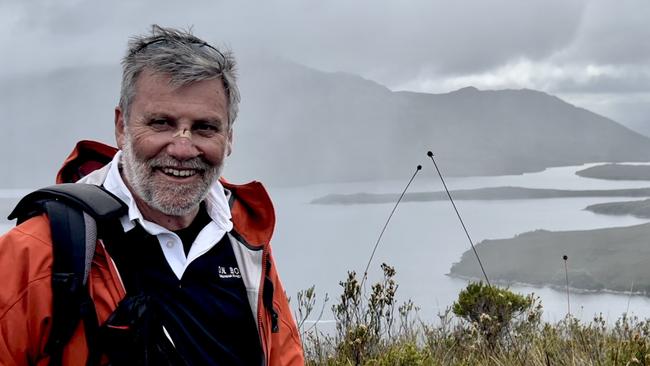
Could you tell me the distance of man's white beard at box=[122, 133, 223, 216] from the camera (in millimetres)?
2627

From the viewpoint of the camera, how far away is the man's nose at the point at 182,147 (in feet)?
8.63

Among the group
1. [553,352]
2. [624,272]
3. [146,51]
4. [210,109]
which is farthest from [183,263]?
[624,272]

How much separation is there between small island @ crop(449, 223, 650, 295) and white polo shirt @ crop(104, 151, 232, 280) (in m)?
38.6

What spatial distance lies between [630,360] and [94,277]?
2.76 metres

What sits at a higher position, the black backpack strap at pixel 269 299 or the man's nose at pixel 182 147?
the man's nose at pixel 182 147

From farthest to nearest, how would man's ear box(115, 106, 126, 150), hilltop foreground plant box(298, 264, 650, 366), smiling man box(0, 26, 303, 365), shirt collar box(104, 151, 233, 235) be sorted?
hilltop foreground plant box(298, 264, 650, 366) → man's ear box(115, 106, 126, 150) → shirt collar box(104, 151, 233, 235) → smiling man box(0, 26, 303, 365)

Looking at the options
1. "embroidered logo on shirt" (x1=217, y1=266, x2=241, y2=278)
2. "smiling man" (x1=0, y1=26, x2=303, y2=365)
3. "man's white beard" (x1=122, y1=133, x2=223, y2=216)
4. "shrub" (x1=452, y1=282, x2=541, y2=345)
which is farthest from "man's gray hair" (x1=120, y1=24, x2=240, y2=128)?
"shrub" (x1=452, y1=282, x2=541, y2=345)

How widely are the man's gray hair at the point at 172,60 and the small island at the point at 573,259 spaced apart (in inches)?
1528

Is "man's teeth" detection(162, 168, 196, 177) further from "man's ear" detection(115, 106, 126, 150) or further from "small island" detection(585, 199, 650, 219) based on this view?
"small island" detection(585, 199, 650, 219)

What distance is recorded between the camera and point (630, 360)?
3.93 m

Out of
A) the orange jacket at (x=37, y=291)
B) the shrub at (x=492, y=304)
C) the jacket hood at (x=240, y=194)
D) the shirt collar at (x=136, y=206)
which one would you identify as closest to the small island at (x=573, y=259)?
the shrub at (x=492, y=304)

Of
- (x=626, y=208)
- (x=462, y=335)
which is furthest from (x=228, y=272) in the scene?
(x=626, y=208)

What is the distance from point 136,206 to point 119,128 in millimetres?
347

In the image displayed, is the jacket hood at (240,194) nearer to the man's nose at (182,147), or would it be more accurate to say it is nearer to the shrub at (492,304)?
the man's nose at (182,147)
